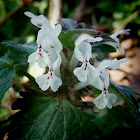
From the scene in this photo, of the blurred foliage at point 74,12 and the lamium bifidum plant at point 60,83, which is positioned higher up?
the blurred foliage at point 74,12

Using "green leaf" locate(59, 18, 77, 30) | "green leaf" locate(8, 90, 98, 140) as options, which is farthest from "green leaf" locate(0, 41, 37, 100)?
"green leaf" locate(59, 18, 77, 30)

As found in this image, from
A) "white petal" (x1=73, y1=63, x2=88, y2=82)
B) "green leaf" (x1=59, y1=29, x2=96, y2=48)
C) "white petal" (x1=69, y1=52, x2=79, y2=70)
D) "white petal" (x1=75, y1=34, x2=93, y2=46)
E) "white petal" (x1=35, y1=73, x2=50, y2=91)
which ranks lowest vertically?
"white petal" (x1=35, y1=73, x2=50, y2=91)

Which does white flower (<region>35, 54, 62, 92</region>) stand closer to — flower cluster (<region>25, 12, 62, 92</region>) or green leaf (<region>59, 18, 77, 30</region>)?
flower cluster (<region>25, 12, 62, 92</region>)

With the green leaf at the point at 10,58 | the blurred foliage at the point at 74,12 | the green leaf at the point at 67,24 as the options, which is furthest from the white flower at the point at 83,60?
the blurred foliage at the point at 74,12

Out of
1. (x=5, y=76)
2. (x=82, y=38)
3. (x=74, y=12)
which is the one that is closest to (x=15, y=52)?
(x=5, y=76)

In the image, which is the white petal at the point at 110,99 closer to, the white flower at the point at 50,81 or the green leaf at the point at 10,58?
the white flower at the point at 50,81

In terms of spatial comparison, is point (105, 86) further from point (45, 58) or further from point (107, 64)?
point (45, 58)
